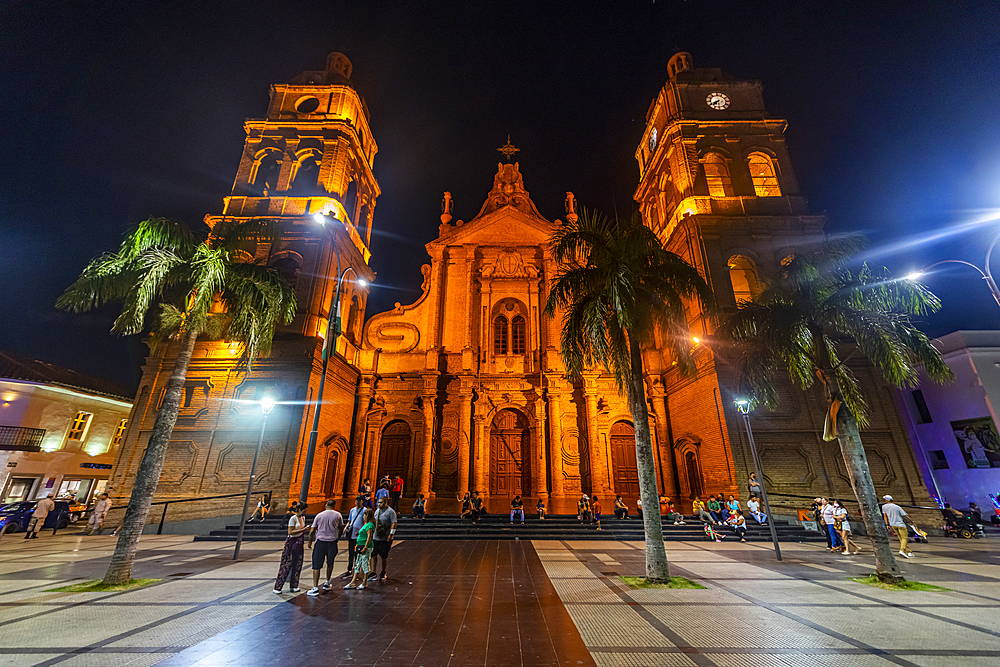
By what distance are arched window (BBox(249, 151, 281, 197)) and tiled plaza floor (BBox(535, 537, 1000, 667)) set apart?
24.6 metres

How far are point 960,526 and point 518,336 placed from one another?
Answer: 66.5 ft

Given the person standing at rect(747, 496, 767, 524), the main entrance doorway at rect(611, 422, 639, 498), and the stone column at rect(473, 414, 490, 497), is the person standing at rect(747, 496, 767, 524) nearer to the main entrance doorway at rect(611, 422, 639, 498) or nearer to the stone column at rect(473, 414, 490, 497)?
the main entrance doorway at rect(611, 422, 639, 498)

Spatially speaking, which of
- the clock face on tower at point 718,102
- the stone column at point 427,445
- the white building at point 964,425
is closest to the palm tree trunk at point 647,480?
the stone column at point 427,445

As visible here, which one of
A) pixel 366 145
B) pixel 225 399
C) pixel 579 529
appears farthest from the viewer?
pixel 366 145

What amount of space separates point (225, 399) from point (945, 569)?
79.7 ft

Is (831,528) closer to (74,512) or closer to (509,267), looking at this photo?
(509,267)

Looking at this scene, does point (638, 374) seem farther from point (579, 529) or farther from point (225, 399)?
point (225, 399)

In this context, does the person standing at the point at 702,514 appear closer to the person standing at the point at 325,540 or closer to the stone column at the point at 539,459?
the stone column at the point at 539,459

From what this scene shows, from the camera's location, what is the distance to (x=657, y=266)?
1002cm

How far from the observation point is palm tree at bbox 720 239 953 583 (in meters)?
9.06

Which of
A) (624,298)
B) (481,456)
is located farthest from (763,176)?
(481,456)

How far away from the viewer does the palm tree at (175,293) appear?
29.2 feet

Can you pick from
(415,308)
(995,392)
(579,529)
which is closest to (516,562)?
(579,529)

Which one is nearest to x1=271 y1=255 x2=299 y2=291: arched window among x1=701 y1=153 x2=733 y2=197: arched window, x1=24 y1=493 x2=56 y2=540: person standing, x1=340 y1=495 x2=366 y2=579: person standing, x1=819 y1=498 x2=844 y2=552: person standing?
x1=24 y1=493 x2=56 y2=540: person standing
